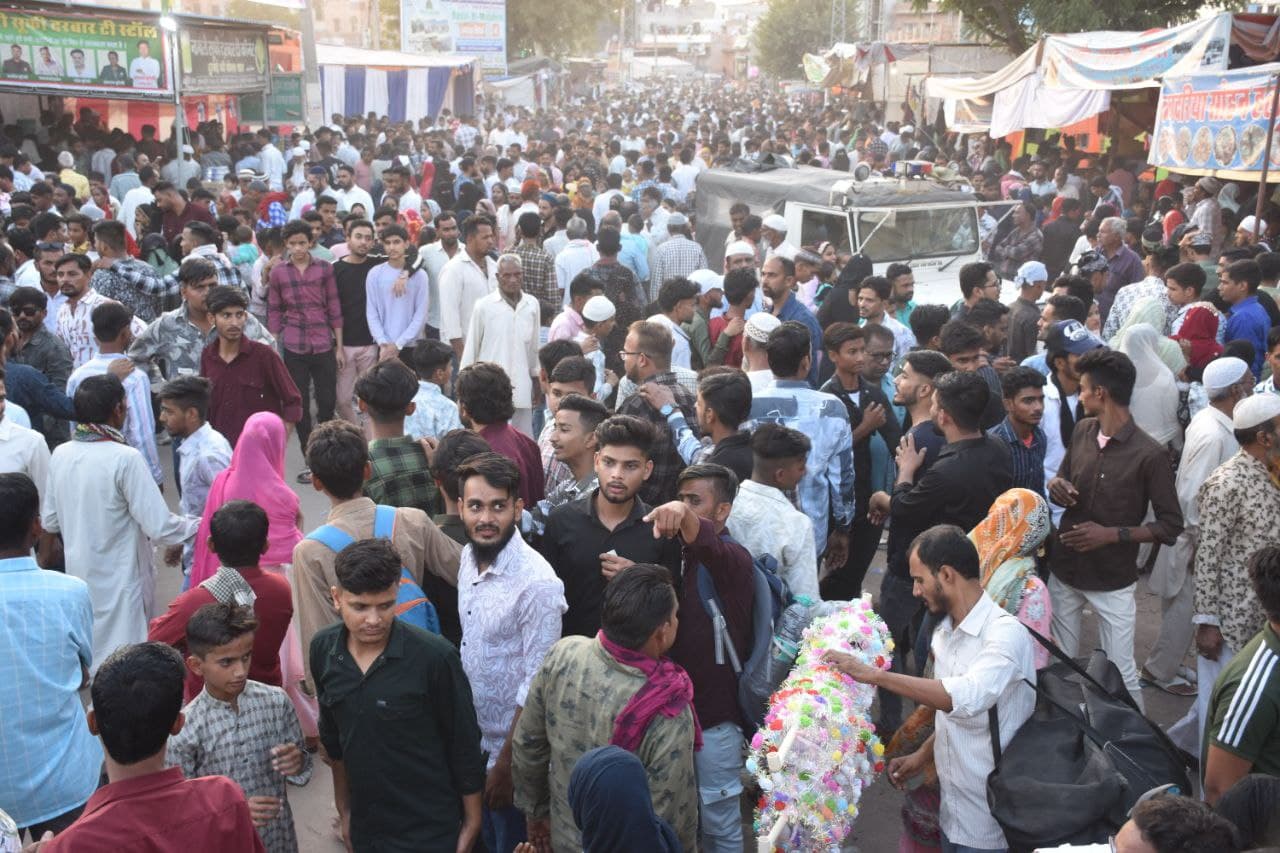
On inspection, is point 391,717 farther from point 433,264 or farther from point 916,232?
point 916,232

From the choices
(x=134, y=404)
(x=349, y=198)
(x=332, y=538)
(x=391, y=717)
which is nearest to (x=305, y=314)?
(x=134, y=404)

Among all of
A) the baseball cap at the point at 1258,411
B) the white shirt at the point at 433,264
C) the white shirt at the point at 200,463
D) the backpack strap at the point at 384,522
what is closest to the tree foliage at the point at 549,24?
the white shirt at the point at 433,264

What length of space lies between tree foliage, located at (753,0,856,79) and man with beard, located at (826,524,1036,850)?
62104 mm

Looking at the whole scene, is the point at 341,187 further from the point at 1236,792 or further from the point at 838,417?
the point at 1236,792

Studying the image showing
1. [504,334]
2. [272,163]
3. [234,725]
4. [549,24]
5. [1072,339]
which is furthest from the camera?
[549,24]

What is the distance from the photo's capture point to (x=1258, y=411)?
14.5 feet

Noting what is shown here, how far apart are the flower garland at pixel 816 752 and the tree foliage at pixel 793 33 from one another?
62.2m

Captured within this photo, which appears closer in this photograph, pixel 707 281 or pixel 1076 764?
pixel 1076 764

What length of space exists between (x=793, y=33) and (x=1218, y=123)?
56.3m

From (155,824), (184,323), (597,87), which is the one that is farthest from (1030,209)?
(597,87)

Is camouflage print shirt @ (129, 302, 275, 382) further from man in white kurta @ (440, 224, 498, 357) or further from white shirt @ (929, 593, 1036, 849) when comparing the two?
white shirt @ (929, 593, 1036, 849)

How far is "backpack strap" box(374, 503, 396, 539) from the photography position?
12.3 feet

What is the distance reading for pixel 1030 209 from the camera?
465 inches

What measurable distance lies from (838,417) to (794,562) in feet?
3.87
